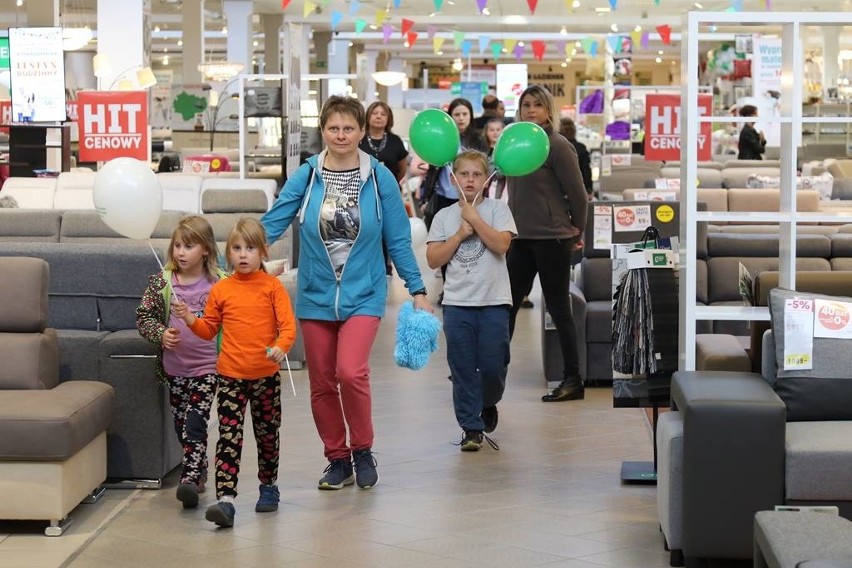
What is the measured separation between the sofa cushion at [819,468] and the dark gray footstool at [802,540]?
66 centimetres

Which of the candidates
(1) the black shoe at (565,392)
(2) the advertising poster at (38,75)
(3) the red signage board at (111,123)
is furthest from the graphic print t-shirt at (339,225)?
(2) the advertising poster at (38,75)

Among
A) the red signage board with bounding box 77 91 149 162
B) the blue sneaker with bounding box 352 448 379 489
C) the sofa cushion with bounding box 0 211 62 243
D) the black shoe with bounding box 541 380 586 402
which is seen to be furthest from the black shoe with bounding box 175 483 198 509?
the red signage board with bounding box 77 91 149 162

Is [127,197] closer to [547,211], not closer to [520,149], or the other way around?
[520,149]

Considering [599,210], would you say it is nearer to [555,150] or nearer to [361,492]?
[555,150]

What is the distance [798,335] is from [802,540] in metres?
1.33

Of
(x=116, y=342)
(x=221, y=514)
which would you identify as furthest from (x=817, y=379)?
(x=116, y=342)

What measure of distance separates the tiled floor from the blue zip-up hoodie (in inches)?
29.2

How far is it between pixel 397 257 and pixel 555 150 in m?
1.78

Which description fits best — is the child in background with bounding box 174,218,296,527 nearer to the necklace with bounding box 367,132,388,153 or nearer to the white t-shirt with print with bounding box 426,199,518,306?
the white t-shirt with print with bounding box 426,199,518,306

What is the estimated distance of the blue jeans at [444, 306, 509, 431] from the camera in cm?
566

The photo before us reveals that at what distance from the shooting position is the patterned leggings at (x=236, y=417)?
4652 mm

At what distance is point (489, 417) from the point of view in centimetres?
606

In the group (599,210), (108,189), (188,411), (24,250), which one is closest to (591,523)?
(188,411)

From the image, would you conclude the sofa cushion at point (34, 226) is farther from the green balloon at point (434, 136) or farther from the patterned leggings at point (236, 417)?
the patterned leggings at point (236, 417)
